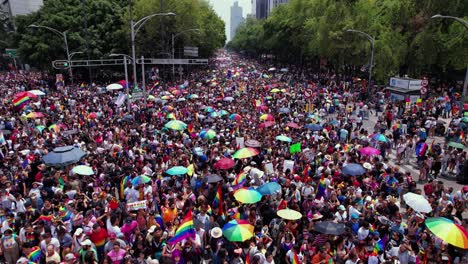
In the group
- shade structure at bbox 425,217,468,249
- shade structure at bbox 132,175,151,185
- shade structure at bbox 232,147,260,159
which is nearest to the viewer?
shade structure at bbox 425,217,468,249

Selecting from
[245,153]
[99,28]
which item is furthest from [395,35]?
[99,28]

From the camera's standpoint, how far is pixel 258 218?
8.49 m

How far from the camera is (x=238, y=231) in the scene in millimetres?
7082

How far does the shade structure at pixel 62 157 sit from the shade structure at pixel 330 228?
7.49 m

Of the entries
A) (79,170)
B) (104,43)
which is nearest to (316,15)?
(104,43)

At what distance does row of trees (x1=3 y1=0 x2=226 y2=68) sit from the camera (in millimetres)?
45812

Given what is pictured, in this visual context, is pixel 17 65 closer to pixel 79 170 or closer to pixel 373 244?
pixel 79 170

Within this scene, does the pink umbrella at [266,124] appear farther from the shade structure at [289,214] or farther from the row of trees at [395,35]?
the row of trees at [395,35]

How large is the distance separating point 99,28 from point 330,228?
4827 centimetres

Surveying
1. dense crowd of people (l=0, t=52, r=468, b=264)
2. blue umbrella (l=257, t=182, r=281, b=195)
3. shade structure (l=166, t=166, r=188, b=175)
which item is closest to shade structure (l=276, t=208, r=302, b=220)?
dense crowd of people (l=0, t=52, r=468, b=264)

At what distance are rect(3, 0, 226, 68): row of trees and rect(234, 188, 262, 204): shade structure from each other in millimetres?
39149

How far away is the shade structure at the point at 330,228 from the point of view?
7.30 meters

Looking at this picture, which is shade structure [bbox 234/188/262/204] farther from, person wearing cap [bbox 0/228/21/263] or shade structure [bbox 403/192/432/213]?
person wearing cap [bbox 0/228/21/263]

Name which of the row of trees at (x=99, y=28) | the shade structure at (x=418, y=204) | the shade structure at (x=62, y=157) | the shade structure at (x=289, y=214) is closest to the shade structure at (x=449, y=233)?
the shade structure at (x=418, y=204)
